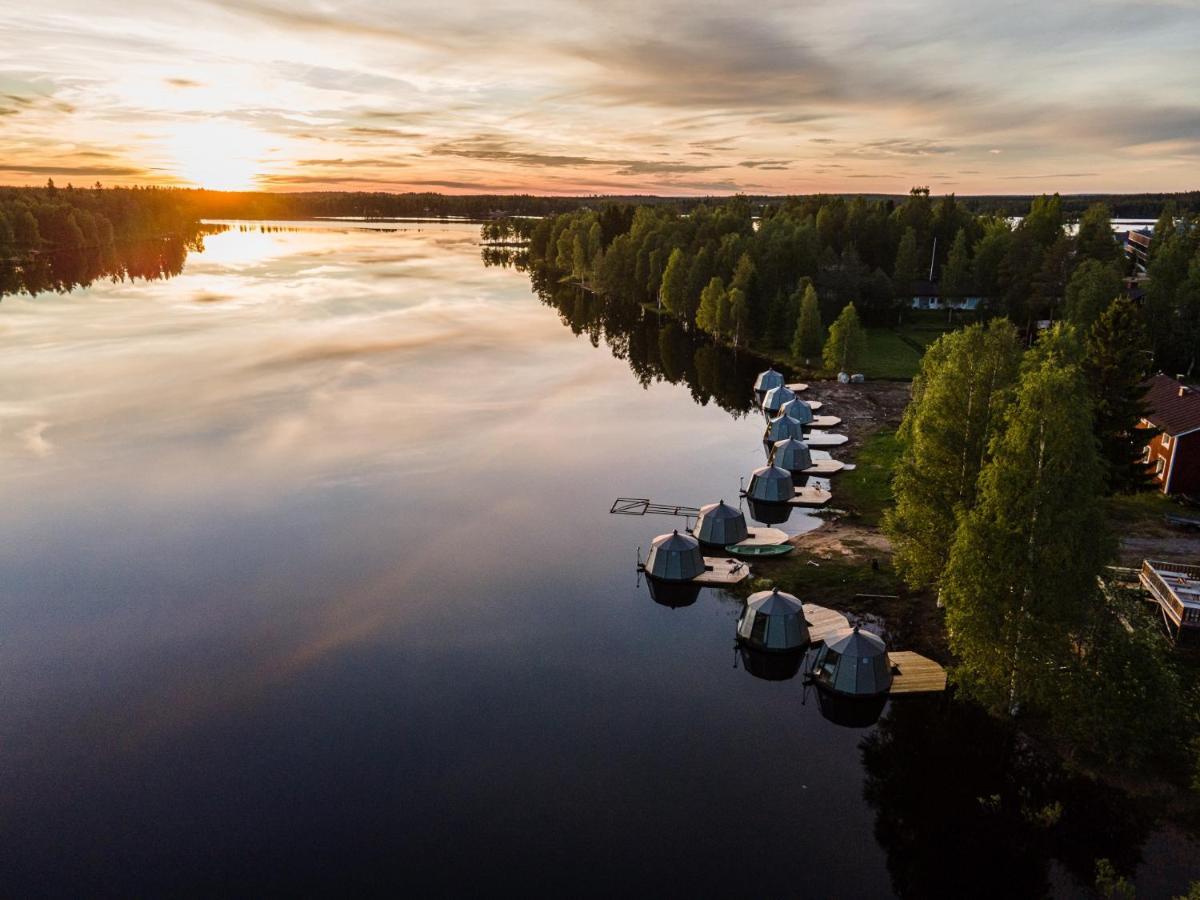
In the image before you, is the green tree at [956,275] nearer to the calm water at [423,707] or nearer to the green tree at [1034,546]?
the calm water at [423,707]

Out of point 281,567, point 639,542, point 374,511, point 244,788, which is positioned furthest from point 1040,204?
point 244,788

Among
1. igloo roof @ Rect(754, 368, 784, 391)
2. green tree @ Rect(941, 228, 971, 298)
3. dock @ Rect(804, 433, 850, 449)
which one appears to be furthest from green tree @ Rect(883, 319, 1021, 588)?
green tree @ Rect(941, 228, 971, 298)

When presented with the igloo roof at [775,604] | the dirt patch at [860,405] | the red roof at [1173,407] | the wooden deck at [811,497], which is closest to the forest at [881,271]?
the dirt patch at [860,405]

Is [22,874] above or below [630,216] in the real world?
below

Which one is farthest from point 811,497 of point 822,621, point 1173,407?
point 1173,407

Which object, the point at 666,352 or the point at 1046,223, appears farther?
the point at 1046,223

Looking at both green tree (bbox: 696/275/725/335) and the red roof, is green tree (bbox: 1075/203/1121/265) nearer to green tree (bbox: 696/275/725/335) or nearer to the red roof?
green tree (bbox: 696/275/725/335)

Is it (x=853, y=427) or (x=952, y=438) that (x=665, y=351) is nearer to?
(x=853, y=427)

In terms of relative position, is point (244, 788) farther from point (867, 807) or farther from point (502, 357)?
point (502, 357)
